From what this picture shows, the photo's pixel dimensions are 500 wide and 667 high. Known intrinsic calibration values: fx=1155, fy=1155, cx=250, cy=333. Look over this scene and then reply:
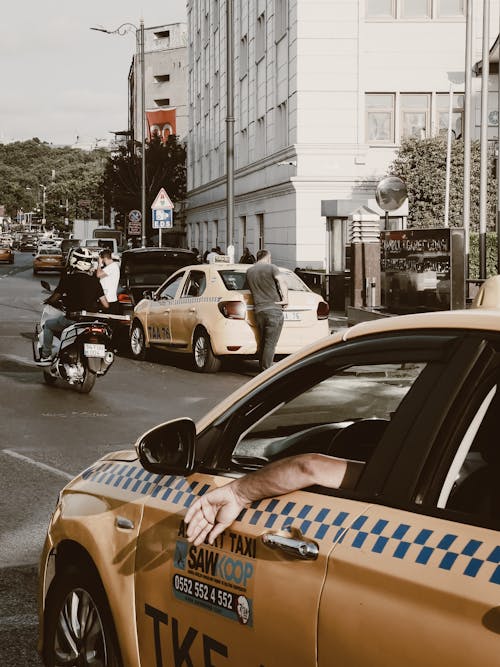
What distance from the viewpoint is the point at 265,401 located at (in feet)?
11.8

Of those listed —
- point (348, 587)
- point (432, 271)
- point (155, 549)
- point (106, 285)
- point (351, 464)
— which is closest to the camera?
point (348, 587)

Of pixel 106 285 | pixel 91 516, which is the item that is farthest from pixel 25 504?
pixel 106 285

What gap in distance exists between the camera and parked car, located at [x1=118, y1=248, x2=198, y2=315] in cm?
2419

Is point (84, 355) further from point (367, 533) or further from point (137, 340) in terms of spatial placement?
point (367, 533)

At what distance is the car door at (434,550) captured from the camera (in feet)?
7.93

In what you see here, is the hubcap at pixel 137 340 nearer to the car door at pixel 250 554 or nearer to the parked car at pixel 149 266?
the parked car at pixel 149 266

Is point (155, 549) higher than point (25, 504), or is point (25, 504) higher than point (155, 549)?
point (155, 549)

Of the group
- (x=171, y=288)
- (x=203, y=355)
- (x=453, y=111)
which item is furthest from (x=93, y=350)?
(x=453, y=111)

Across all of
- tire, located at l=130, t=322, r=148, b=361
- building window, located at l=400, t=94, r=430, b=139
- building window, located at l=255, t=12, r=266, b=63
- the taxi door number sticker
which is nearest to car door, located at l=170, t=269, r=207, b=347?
tire, located at l=130, t=322, r=148, b=361

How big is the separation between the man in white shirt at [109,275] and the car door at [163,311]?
2.43 feet

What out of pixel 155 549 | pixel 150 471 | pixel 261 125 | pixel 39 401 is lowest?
pixel 39 401

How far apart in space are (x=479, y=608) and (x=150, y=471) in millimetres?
1386

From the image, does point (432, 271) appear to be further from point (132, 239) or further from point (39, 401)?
point (132, 239)

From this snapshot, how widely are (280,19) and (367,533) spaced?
1460 inches
